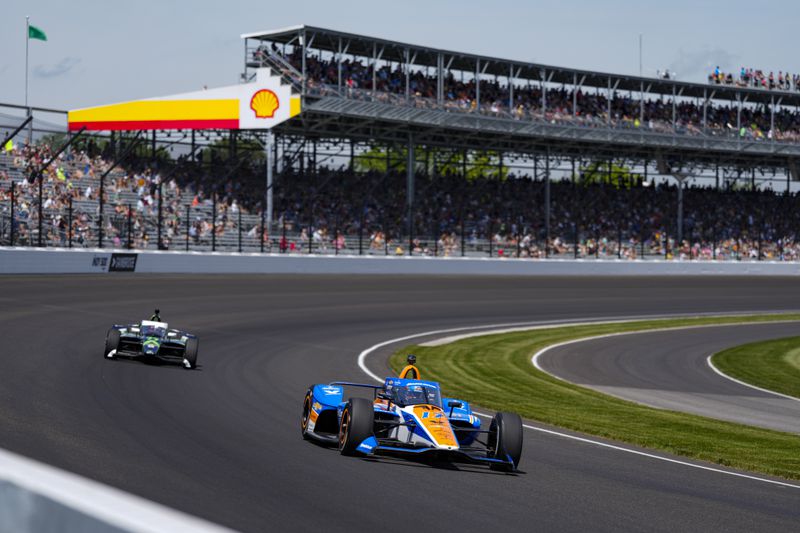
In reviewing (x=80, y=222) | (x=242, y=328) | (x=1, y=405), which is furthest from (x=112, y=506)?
(x=80, y=222)

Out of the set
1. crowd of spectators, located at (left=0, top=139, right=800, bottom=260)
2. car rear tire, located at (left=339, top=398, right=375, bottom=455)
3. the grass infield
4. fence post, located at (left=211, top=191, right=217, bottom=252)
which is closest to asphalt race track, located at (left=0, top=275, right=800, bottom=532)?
car rear tire, located at (left=339, top=398, right=375, bottom=455)

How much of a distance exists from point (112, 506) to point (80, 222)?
40.4 m

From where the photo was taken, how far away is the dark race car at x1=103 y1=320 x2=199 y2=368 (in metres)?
19.0

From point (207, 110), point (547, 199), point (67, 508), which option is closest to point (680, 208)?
point (547, 199)

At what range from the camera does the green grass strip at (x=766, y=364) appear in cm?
2334

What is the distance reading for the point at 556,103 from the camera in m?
65.6

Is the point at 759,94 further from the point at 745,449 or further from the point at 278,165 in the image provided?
the point at 745,449

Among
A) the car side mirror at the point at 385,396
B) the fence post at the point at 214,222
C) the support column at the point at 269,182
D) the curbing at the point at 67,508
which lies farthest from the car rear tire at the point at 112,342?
the support column at the point at 269,182

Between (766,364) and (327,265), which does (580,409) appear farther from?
(327,265)

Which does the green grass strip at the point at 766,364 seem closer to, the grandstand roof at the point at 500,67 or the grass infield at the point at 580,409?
the grass infield at the point at 580,409

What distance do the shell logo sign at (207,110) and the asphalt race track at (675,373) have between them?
2480 centimetres

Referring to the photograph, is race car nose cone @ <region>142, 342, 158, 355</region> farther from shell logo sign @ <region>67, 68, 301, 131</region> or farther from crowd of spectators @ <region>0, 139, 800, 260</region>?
shell logo sign @ <region>67, 68, 301, 131</region>

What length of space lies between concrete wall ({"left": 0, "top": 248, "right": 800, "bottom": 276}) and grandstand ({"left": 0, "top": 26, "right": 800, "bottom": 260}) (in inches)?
52.0

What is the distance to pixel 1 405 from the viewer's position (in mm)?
13227
